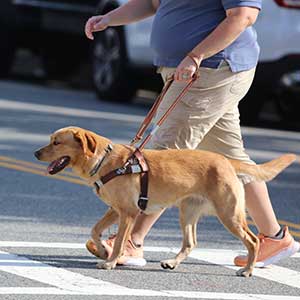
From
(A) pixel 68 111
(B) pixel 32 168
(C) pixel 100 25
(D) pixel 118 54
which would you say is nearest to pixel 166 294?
(C) pixel 100 25

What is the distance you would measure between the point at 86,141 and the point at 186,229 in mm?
815

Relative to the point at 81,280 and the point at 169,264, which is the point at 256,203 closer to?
the point at 169,264

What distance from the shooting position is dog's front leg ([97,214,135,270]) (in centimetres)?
689

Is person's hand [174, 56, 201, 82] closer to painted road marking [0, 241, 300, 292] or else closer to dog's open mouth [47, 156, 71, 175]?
dog's open mouth [47, 156, 71, 175]

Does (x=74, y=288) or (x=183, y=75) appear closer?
(x=74, y=288)

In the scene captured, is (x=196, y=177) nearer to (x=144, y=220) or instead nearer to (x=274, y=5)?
(x=144, y=220)

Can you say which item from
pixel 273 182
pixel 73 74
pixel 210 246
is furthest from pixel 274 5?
pixel 73 74

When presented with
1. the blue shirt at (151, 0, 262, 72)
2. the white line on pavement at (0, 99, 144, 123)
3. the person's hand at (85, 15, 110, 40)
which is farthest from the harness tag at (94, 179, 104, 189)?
the white line on pavement at (0, 99, 144, 123)

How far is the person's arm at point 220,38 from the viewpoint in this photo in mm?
6867

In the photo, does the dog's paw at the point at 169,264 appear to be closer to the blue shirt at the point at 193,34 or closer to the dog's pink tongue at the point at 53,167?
the dog's pink tongue at the point at 53,167

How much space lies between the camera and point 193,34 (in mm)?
7141

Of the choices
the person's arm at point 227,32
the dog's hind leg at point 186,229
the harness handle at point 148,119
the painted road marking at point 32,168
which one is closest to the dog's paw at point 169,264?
the dog's hind leg at point 186,229

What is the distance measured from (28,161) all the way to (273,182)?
2185 mm

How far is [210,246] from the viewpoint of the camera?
25.9 feet
